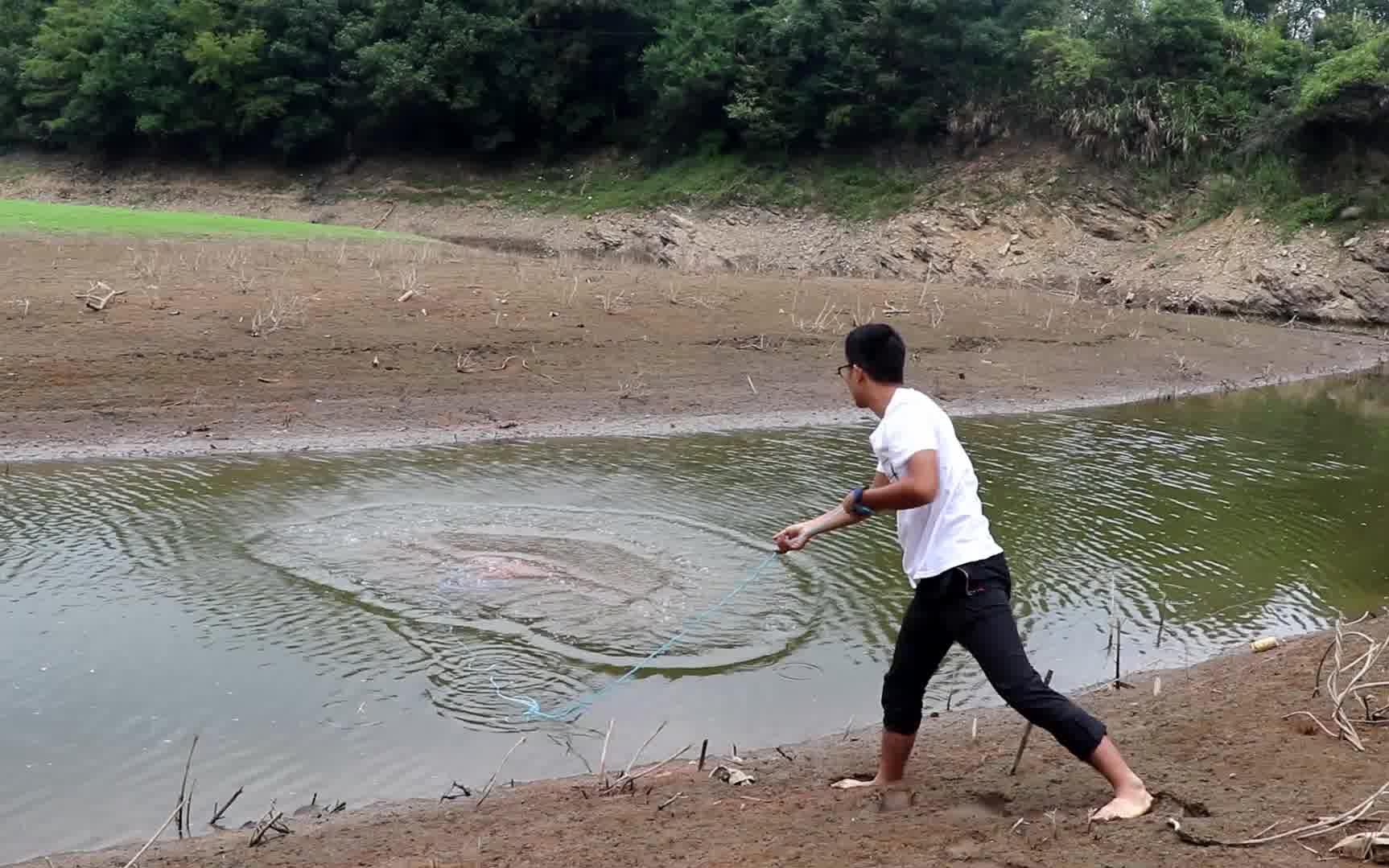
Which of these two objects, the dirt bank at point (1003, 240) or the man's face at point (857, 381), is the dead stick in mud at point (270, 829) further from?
the dirt bank at point (1003, 240)

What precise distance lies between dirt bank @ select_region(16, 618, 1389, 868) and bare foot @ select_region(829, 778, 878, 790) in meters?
0.06

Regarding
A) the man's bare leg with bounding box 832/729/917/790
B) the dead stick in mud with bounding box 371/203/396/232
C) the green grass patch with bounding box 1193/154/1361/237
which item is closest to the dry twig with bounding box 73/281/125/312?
the man's bare leg with bounding box 832/729/917/790

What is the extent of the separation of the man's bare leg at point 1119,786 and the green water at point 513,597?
6.55 ft

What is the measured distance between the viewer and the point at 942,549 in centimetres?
418

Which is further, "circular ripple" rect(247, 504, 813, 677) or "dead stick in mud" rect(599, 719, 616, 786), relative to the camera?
"circular ripple" rect(247, 504, 813, 677)

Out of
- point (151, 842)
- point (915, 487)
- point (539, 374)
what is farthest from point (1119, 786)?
point (539, 374)

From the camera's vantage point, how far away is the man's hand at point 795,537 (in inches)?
170

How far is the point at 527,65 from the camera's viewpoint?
37219 millimetres

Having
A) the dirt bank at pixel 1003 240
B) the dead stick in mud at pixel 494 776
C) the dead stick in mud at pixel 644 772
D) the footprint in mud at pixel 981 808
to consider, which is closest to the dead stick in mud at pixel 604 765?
the dead stick in mud at pixel 644 772

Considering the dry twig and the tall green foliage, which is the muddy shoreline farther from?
the tall green foliage

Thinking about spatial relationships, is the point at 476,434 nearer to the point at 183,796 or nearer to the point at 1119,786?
the point at 183,796

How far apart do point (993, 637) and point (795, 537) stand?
744 millimetres

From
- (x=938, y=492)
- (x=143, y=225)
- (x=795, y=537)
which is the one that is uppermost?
(x=938, y=492)

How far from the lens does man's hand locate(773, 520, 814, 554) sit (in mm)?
4328
